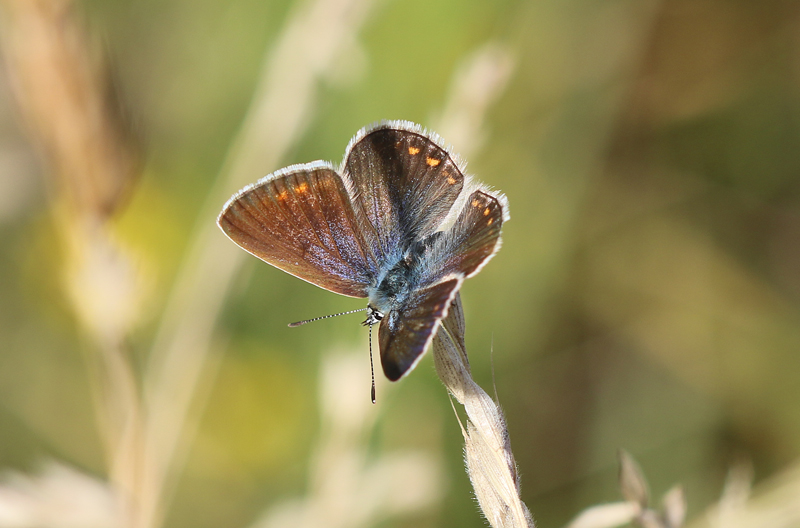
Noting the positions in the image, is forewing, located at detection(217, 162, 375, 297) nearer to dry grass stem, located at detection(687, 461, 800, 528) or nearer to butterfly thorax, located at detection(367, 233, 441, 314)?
butterfly thorax, located at detection(367, 233, 441, 314)

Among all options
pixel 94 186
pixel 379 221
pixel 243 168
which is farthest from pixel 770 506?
pixel 94 186

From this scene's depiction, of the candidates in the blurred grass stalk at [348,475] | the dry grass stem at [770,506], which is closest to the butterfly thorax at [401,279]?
the blurred grass stalk at [348,475]

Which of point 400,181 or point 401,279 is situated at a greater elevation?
point 400,181

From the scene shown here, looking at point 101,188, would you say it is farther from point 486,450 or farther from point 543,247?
point 543,247

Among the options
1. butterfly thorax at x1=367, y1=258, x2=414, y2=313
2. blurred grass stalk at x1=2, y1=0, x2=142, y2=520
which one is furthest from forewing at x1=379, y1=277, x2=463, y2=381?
blurred grass stalk at x1=2, y1=0, x2=142, y2=520

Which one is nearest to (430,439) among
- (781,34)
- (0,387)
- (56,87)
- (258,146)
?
(258,146)

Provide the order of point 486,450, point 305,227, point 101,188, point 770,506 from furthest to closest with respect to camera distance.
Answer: point 305,227 < point 770,506 < point 101,188 < point 486,450
